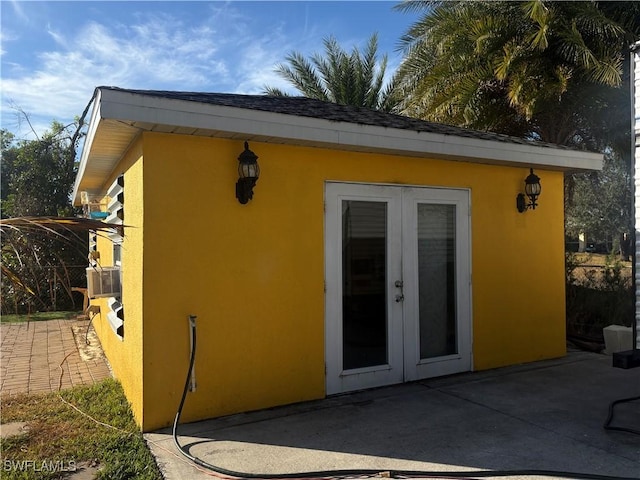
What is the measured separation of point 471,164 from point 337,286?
244cm

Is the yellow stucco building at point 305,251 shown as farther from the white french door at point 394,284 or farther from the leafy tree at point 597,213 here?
the leafy tree at point 597,213

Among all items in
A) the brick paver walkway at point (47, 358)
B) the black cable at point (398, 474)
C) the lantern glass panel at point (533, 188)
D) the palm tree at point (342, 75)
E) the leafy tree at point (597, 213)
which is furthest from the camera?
the leafy tree at point (597, 213)

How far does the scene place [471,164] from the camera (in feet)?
21.1

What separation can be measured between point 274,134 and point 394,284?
2.24 m

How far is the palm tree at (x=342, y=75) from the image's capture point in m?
15.5

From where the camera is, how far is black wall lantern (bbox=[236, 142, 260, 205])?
4.77m

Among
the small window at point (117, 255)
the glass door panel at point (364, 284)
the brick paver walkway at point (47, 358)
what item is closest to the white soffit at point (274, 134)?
the glass door panel at point (364, 284)

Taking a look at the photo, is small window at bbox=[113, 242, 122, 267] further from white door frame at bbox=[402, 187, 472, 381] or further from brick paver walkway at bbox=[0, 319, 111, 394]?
white door frame at bbox=[402, 187, 472, 381]

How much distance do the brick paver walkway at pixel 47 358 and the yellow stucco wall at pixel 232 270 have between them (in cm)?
106

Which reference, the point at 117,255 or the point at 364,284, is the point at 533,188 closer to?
the point at 364,284

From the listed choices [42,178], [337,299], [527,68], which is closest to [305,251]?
[337,299]

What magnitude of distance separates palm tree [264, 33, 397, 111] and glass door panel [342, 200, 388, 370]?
34.2 feet

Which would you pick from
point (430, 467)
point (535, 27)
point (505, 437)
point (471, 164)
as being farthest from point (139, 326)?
point (535, 27)

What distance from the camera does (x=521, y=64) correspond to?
375 inches
